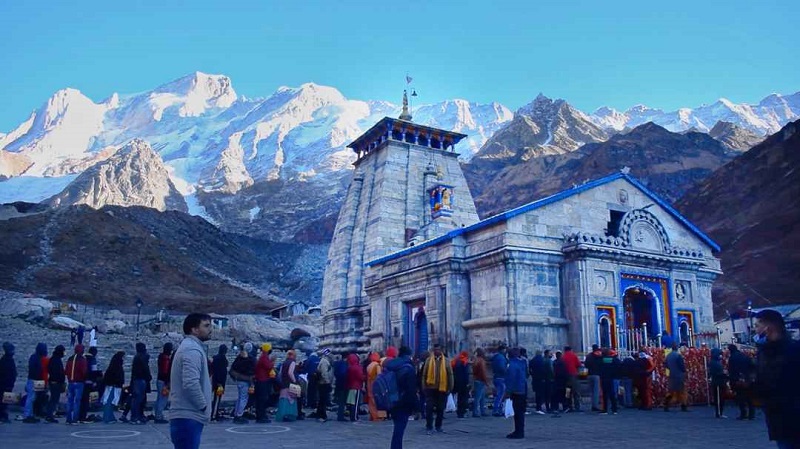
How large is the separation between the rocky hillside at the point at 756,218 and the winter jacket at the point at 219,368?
4530 centimetres

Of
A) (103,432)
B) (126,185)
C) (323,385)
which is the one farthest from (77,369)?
Answer: (126,185)

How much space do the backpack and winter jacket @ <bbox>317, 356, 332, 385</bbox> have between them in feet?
20.8

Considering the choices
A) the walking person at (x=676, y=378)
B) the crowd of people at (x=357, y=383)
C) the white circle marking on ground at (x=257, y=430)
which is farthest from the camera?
the walking person at (x=676, y=378)

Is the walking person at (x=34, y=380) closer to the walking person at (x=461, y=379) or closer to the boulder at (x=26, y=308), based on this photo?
the walking person at (x=461, y=379)

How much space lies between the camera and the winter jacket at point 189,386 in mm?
5363

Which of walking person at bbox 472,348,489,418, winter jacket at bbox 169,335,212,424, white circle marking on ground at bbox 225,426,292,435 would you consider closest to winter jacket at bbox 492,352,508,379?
walking person at bbox 472,348,489,418

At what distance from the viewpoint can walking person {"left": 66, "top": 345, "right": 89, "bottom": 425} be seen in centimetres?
1246

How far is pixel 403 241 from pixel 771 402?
25.0m

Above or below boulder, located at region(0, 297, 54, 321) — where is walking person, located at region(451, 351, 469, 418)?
below

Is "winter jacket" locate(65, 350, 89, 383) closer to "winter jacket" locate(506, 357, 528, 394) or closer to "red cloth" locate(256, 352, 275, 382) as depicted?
"red cloth" locate(256, 352, 275, 382)

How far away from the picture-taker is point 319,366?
1467 cm

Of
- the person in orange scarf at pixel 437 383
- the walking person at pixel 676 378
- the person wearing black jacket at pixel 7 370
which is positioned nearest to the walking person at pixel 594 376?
the walking person at pixel 676 378

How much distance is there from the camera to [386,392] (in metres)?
8.22

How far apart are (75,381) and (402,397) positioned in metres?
8.00
